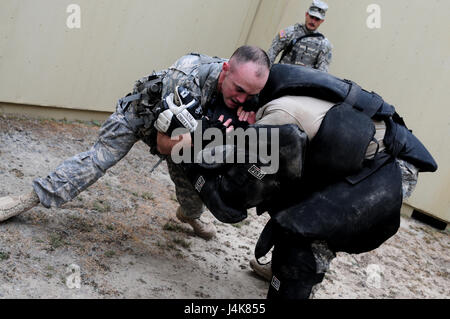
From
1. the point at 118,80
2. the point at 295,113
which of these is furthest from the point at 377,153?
the point at 118,80

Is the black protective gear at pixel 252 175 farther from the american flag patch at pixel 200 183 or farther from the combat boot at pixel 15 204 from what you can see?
the combat boot at pixel 15 204

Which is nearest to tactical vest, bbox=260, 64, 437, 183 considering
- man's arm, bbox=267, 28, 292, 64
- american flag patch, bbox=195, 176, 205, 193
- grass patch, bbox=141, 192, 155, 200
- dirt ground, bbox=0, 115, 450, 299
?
american flag patch, bbox=195, 176, 205, 193

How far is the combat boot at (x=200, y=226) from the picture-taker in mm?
3863

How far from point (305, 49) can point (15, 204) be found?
3710mm

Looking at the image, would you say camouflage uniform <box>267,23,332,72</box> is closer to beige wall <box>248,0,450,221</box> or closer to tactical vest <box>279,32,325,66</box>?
tactical vest <box>279,32,325,66</box>

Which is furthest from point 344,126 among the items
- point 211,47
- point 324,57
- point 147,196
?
point 211,47

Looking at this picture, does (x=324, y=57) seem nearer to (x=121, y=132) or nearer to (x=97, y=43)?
(x=97, y=43)

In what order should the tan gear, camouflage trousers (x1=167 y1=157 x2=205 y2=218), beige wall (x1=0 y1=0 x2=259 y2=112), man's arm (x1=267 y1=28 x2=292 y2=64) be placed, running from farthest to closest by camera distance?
man's arm (x1=267 y1=28 x2=292 y2=64) < beige wall (x1=0 y1=0 x2=259 y2=112) < the tan gear < camouflage trousers (x1=167 y1=157 x2=205 y2=218)

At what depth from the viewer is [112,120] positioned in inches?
123

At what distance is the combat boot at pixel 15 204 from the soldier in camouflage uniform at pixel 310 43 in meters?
3.44

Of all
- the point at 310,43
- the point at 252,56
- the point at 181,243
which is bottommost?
the point at 181,243

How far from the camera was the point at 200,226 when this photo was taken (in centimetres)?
390

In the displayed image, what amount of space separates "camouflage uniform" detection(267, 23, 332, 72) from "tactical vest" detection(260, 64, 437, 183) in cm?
299

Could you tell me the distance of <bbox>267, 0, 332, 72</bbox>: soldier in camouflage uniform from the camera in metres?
5.78
